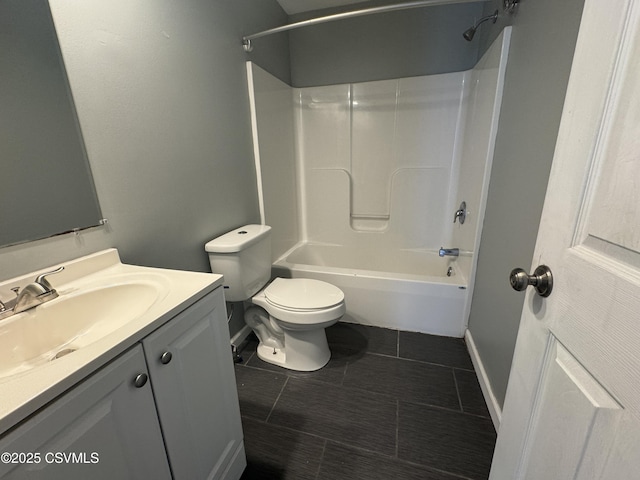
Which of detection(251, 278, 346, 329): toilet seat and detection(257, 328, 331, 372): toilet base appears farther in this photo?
detection(257, 328, 331, 372): toilet base

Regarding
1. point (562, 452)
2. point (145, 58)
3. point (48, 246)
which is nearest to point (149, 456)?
point (48, 246)

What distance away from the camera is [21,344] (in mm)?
713

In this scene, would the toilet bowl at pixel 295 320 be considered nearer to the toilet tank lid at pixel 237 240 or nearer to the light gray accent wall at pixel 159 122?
the toilet tank lid at pixel 237 240

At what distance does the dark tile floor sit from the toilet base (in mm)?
41

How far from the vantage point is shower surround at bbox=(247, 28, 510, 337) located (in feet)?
6.07

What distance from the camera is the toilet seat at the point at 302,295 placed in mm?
1474

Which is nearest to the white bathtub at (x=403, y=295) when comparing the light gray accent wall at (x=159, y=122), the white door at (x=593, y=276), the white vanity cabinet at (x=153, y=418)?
the light gray accent wall at (x=159, y=122)

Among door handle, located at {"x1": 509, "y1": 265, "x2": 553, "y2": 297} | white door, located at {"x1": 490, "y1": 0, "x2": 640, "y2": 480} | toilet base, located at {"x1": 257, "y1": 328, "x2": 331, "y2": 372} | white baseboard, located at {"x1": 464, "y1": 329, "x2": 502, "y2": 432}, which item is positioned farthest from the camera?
toilet base, located at {"x1": 257, "y1": 328, "x2": 331, "y2": 372}

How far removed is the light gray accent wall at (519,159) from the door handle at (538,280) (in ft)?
1.77

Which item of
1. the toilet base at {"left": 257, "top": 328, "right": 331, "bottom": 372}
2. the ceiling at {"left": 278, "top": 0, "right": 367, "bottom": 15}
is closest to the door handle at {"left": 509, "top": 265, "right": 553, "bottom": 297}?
the toilet base at {"left": 257, "top": 328, "right": 331, "bottom": 372}

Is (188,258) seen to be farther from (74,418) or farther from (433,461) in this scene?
(433,461)

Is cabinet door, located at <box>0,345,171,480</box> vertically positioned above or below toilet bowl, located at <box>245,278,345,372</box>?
above

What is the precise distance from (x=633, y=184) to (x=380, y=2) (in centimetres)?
236

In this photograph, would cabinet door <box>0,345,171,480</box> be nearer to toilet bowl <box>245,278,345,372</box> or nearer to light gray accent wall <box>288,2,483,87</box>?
toilet bowl <box>245,278,345,372</box>
